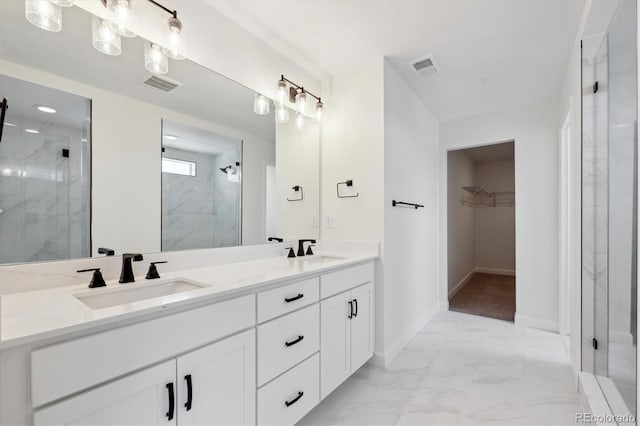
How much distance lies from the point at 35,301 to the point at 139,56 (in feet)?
3.94

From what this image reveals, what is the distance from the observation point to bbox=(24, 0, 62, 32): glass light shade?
1131mm

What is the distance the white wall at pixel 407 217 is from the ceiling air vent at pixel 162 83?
149 cm

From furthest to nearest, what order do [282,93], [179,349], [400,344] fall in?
[400,344]
[282,93]
[179,349]

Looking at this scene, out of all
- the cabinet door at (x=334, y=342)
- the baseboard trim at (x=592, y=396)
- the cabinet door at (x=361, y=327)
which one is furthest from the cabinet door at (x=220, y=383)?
the baseboard trim at (x=592, y=396)

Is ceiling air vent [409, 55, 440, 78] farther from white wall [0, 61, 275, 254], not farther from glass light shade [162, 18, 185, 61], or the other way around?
white wall [0, 61, 275, 254]

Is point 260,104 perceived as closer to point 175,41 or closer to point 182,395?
point 175,41

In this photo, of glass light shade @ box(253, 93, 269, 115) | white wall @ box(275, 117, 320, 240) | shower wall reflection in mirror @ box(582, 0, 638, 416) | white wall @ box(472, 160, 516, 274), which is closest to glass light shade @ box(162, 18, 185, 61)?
glass light shade @ box(253, 93, 269, 115)

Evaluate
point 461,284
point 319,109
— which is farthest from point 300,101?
point 461,284

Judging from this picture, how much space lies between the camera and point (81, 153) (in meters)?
1.26

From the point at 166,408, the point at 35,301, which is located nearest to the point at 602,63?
the point at 166,408

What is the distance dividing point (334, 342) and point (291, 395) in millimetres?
414

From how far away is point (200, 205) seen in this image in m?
1.71

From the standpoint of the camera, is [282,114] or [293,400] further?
[282,114]

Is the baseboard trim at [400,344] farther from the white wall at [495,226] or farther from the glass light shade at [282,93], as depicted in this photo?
the white wall at [495,226]
